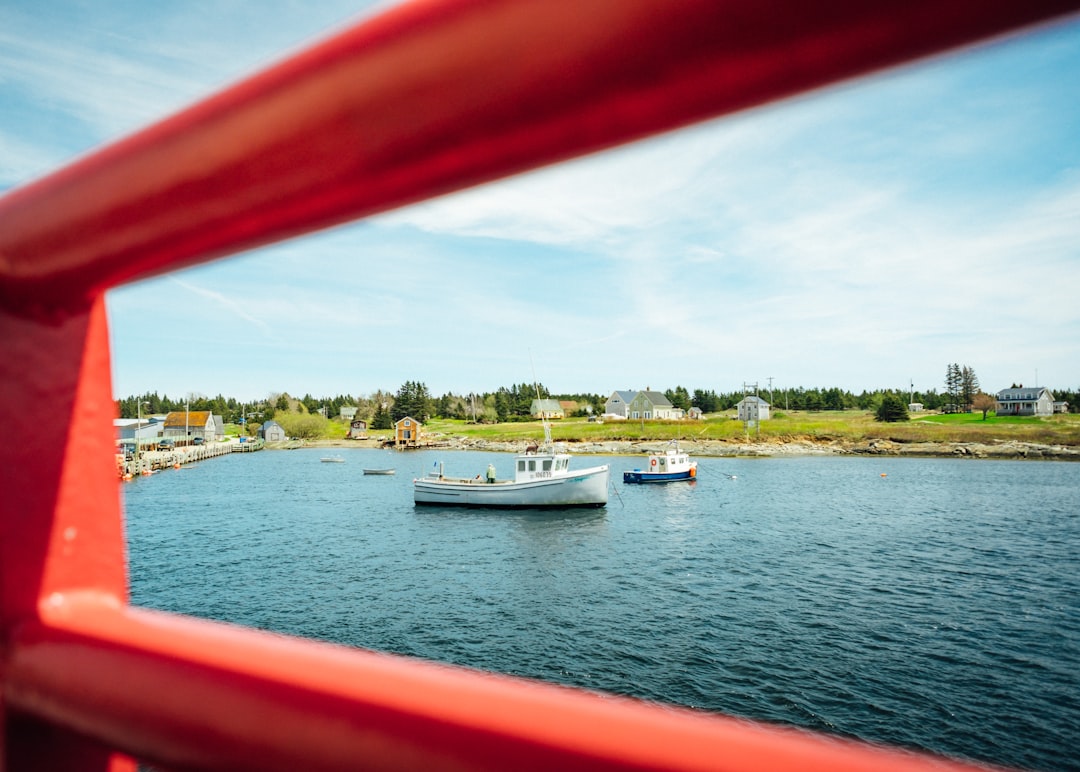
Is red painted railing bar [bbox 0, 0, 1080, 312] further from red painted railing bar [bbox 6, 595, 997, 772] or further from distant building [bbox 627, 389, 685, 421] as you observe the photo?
distant building [bbox 627, 389, 685, 421]

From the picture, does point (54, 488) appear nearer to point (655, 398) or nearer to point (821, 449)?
point (821, 449)

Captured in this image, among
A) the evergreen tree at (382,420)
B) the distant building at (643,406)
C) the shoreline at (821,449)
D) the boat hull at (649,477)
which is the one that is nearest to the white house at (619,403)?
the distant building at (643,406)

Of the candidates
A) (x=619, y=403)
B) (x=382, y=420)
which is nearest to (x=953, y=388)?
(x=619, y=403)

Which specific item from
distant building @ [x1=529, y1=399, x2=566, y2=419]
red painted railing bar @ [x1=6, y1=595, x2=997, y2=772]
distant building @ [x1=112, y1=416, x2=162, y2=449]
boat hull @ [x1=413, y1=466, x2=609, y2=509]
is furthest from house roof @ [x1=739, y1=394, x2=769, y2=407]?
red painted railing bar @ [x1=6, y1=595, x2=997, y2=772]

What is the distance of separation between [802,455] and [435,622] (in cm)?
7076

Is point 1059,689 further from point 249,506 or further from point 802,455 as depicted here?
point 802,455

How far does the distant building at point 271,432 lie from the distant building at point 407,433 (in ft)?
85.7

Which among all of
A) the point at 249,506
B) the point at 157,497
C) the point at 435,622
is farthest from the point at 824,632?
the point at 157,497

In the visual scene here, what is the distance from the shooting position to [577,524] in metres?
34.0

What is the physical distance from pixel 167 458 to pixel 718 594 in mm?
68225

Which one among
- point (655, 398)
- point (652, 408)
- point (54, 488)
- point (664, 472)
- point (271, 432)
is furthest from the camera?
point (271, 432)

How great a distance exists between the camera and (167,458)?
70.4 m

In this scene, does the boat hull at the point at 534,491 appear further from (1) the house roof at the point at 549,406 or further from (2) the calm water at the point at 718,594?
(1) the house roof at the point at 549,406

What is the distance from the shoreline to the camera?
71688 millimetres
